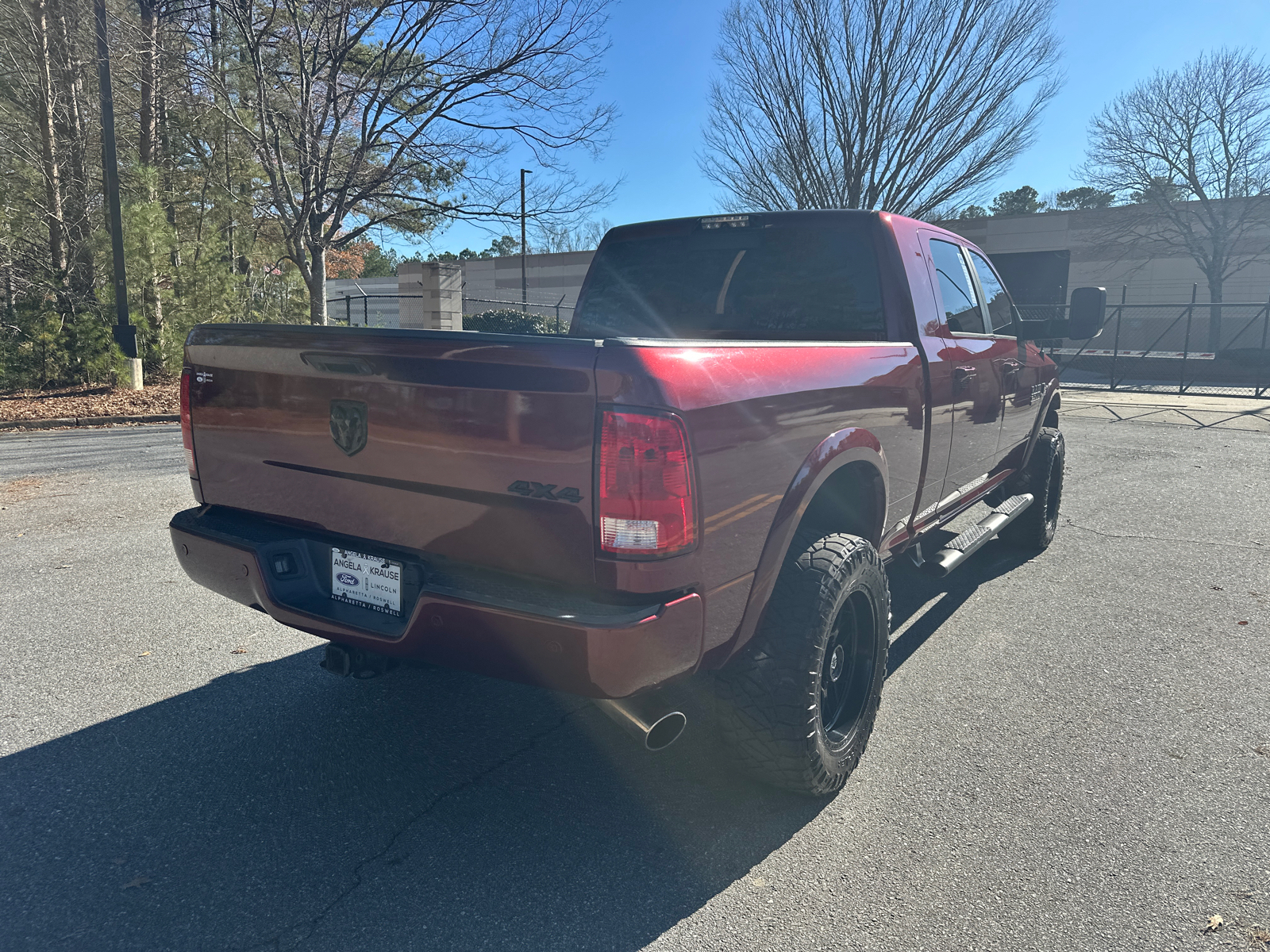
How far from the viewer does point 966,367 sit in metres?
3.91

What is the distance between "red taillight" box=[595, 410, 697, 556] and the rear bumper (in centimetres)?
17

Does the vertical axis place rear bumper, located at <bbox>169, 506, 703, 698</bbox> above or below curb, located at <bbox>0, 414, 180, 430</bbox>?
above

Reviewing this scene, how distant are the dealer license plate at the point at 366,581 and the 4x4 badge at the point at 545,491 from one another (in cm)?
48

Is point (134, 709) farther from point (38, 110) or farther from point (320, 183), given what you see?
point (38, 110)

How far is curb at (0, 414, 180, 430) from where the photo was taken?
37.5ft

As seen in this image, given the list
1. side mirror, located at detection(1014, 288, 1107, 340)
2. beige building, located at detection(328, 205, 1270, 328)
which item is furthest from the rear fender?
beige building, located at detection(328, 205, 1270, 328)

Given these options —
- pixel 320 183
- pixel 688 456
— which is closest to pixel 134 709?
pixel 688 456

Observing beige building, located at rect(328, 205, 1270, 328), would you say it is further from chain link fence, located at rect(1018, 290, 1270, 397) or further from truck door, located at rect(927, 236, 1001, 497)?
truck door, located at rect(927, 236, 1001, 497)

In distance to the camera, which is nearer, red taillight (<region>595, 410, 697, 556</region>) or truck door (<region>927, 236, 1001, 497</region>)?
red taillight (<region>595, 410, 697, 556</region>)

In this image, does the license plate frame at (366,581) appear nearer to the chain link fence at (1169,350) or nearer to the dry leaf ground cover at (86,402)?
the dry leaf ground cover at (86,402)

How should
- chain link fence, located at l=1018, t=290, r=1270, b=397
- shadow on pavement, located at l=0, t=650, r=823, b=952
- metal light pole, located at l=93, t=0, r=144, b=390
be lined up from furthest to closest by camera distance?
chain link fence, located at l=1018, t=290, r=1270, b=397 < metal light pole, located at l=93, t=0, r=144, b=390 < shadow on pavement, located at l=0, t=650, r=823, b=952

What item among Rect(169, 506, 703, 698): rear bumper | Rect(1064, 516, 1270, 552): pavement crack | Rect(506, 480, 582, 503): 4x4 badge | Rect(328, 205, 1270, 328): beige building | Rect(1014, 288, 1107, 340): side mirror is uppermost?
Rect(328, 205, 1270, 328): beige building

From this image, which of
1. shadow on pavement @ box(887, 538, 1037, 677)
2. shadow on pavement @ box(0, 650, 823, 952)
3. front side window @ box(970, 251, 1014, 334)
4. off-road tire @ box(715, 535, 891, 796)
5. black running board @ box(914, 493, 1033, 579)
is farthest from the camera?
front side window @ box(970, 251, 1014, 334)

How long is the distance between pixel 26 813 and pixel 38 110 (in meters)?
16.7
